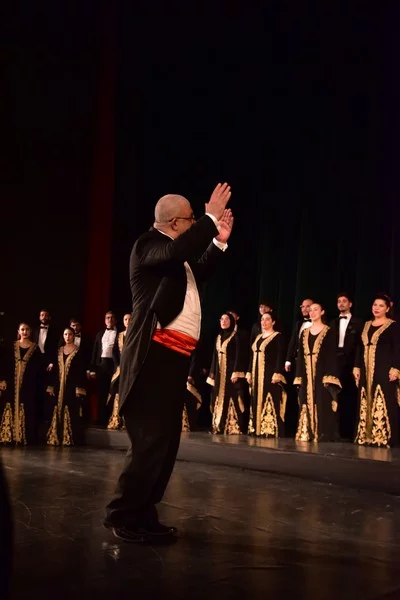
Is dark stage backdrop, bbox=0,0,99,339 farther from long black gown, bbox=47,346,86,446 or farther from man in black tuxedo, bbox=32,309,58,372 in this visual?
long black gown, bbox=47,346,86,446

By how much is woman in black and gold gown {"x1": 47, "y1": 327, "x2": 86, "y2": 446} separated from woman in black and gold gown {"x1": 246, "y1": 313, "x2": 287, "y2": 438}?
1515 mm

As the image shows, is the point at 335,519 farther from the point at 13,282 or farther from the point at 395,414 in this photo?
the point at 13,282

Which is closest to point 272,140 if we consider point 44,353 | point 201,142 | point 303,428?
point 201,142

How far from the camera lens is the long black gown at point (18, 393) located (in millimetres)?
6098

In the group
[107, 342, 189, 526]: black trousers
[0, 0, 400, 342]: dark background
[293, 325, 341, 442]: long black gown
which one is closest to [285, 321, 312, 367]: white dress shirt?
[293, 325, 341, 442]: long black gown

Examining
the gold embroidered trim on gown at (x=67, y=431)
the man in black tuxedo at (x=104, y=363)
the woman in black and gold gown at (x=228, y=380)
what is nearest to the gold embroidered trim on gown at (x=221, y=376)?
the woman in black and gold gown at (x=228, y=380)

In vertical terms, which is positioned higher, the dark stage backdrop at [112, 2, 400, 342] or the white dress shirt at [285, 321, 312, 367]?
the dark stage backdrop at [112, 2, 400, 342]

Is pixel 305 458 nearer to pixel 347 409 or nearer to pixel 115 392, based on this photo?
pixel 347 409

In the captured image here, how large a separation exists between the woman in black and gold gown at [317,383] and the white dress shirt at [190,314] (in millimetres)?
3033

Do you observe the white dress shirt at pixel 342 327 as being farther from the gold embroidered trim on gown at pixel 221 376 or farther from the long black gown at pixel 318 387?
the gold embroidered trim on gown at pixel 221 376

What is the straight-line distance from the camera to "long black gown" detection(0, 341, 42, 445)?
6098 mm

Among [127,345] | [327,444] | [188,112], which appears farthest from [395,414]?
[188,112]

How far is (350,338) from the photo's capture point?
557 cm

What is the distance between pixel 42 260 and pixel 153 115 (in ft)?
7.01
